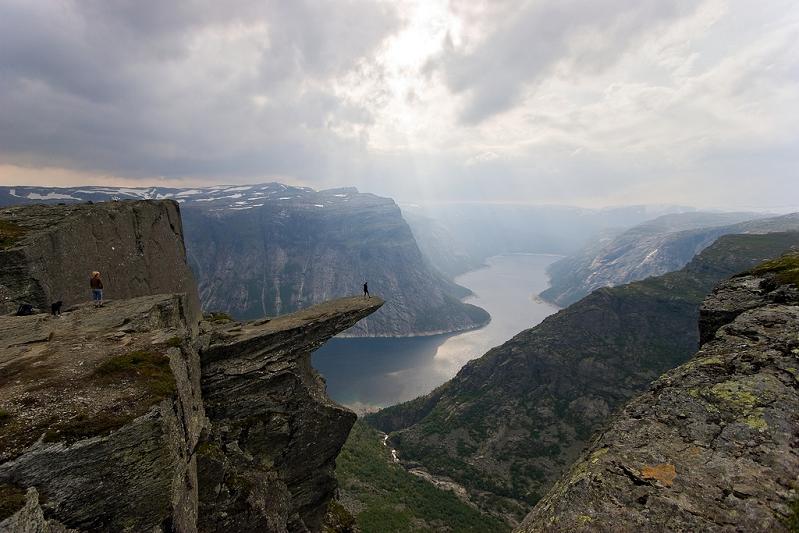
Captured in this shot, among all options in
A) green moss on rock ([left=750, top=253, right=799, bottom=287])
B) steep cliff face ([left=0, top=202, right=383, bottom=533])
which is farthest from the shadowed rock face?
green moss on rock ([left=750, top=253, right=799, bottom=287])

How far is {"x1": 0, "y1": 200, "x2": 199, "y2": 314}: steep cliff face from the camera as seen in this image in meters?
22.1

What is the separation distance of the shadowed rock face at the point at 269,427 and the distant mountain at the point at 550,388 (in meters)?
78.3

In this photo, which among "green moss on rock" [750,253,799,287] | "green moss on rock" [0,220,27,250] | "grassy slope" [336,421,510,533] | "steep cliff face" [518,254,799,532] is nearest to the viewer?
"steep cliff face" [518,254,799,532]

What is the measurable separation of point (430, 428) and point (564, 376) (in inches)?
2022

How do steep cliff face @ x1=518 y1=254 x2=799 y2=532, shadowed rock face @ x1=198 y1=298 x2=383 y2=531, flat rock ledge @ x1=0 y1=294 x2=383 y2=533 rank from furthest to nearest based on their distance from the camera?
shadowed rock face @ x1=198 y1=298 x2=383 y2=531 < flat rock ledge @ x1=0 y1=294 x2=383 y2=533 < steep cliff face @ x1=518 y1=254 x2=799 y2=532

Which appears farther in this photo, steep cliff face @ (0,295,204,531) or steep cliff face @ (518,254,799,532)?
steep cliff face @ (0,295,204,531)

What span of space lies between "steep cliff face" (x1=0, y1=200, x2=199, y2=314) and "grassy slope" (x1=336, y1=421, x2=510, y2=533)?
187 ft

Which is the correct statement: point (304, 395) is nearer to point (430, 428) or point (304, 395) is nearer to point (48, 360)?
point (48, 360)

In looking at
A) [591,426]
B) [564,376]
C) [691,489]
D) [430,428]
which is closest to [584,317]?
[564,376]

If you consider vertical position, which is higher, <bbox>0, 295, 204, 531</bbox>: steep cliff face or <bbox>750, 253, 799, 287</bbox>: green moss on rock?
<bbox>750, 253, 799, 287</bbox>: green moss on rock

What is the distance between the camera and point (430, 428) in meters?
128

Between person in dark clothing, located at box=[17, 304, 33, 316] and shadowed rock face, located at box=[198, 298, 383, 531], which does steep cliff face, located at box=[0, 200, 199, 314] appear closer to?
person in dark clothing, located at box=[17, 304, 33, 316]

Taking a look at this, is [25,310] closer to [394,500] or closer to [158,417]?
[158,417]

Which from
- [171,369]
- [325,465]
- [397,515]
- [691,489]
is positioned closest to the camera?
[691,489]
